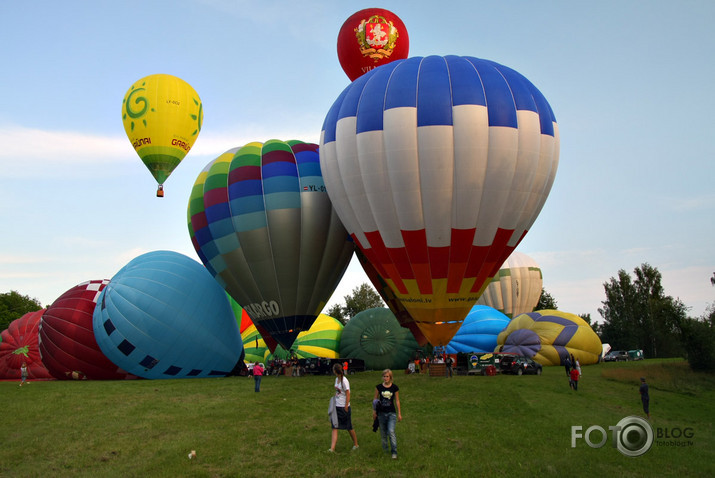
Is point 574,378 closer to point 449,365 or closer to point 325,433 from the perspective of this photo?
point 449,365

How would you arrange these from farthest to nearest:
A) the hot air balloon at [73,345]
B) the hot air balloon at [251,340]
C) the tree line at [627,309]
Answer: the tree line at [627,309] < the hot air balloon at [251,340] < the hot air balloon at [73,345]

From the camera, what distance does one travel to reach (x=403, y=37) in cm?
2522

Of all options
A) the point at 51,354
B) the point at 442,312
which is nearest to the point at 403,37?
the point at 442,312

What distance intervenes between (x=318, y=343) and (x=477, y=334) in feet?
Answer: 28.1

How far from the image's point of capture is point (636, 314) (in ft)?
169

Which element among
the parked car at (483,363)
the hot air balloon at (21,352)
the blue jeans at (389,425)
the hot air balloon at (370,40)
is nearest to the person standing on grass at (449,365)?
the parked car at (483,363)

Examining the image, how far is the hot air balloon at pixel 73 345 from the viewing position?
74.5ft

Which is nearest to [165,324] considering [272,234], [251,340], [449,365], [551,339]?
[272,234]

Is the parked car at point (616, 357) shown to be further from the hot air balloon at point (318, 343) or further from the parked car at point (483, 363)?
the parked car at point (483, 363)

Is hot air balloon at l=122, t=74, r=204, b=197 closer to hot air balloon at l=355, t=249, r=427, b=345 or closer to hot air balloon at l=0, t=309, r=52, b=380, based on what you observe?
hot air balloon at l=355, t=249, r=427, b=345

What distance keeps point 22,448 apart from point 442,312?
1228 centimetres

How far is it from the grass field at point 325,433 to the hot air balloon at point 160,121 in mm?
11227

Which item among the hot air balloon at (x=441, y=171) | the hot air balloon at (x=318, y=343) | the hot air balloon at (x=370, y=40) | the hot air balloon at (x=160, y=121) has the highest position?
the hot air balloon at (x=370, y=40)

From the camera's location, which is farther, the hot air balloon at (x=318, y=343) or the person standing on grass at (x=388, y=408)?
Answer: the hot air balloon at (x=318, y=343)
